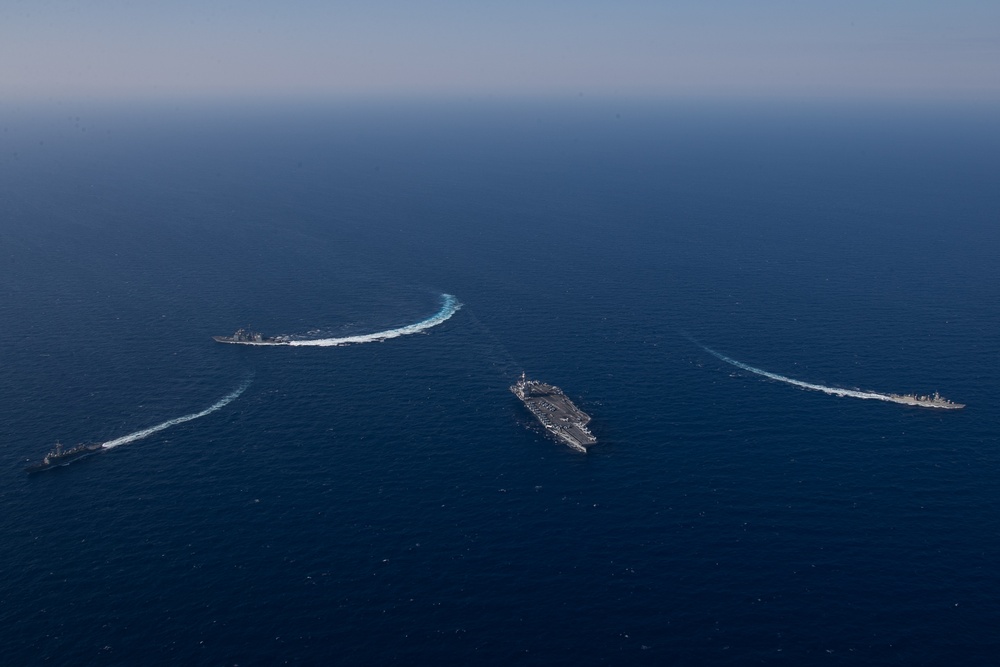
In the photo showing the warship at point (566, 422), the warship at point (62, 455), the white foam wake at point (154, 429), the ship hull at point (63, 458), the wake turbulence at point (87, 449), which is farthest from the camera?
the warship at point (566, 422)

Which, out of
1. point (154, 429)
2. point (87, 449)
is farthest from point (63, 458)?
point (154, 429)

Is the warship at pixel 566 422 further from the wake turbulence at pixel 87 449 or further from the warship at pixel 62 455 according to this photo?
the warship at pixel 62 455

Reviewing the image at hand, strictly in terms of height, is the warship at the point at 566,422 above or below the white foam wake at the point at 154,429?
above

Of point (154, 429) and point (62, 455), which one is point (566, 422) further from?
point (62, 455)

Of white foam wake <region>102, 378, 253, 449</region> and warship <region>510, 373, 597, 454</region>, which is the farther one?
warship <region>510, 373, 597, 454</region>

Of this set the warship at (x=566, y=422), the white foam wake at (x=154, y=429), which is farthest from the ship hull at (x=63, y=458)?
the warship at (x=566, y=422)

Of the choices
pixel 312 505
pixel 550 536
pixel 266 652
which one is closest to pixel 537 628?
pixel 550 536

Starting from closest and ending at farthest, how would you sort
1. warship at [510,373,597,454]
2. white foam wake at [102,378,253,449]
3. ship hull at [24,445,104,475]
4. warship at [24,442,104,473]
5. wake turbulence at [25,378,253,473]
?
ship hull at [24,445,104,475] < warship at [24,442,104,473] < wake turbulence at [25,378,253,473] < white foam wake at [102,378,253,449] < warship at [510,373,597,454]

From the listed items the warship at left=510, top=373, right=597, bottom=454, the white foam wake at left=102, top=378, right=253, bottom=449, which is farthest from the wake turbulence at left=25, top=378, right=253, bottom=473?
the warship at left=510, top=373, right=597, bottom=454

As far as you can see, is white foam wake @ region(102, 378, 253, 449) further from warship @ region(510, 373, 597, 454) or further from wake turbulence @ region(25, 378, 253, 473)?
warship @ region(510, 373, 597, 454)
